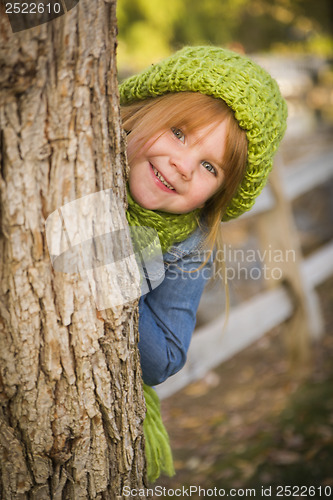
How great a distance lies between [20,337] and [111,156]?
1.46 feet

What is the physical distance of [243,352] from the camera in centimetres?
396

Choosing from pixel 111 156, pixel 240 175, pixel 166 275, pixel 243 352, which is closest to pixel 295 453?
pixel 243 352

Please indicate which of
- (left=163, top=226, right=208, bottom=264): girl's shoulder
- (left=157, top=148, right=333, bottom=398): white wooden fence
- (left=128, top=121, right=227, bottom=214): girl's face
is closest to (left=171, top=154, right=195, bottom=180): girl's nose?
(left=128, top=121, right=227, bottom=214): girl's face

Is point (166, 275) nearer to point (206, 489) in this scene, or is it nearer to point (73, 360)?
point (73, 360)

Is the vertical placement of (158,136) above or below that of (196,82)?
below

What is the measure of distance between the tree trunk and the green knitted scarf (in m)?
0.30

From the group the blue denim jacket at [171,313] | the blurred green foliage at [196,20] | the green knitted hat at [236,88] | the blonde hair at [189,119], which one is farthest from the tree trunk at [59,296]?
the blurred green foliage at [196,20]

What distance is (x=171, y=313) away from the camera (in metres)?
1.52

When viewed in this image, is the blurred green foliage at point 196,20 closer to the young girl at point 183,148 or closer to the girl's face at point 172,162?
the young girl at point 183,148

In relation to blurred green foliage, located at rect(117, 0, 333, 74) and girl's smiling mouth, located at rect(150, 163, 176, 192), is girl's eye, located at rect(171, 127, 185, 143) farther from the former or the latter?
blurred green foliage, located at rect(117, 0, 333, 74)

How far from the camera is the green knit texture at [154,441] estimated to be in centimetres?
152

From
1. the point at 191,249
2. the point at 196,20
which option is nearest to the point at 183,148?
the point at 191,249

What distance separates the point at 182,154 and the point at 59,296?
2.05 feet

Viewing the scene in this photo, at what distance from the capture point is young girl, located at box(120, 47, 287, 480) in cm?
140
